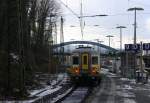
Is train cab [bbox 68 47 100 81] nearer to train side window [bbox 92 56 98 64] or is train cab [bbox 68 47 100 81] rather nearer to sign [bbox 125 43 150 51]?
train side window [bbox 92 56 98 64]

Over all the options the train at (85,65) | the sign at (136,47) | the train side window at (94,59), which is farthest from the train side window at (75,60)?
the sign at (136,47)

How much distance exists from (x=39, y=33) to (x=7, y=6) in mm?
41225

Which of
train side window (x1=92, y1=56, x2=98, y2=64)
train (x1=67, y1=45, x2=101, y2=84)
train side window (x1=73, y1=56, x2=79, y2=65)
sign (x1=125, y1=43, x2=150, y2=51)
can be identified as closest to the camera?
train (x1=67, y1=45, x2=101, y2=84)

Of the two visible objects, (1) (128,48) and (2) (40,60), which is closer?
(1) (128,48)

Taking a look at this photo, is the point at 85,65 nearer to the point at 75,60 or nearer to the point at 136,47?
the point at 75,60

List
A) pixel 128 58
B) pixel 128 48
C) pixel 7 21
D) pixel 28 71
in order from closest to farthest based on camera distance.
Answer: pixel 7 21, pixel 28 71, pixel 128 48, pixel 128 58

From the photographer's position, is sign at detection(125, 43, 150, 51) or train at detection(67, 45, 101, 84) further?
sign at detection(125, 43, 150, 51)

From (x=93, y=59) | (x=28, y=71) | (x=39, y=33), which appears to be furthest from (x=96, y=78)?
(x=39, y=33)

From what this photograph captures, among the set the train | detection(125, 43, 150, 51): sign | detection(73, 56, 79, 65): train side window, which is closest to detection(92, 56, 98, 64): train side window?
the train

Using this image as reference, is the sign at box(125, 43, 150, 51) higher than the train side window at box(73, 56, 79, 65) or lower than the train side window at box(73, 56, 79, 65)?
higher

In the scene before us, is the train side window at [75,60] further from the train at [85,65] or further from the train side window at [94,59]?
the train side window at [94,59]

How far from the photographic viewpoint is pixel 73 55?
4794cm

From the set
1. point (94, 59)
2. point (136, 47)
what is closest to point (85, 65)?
point (94, 59)

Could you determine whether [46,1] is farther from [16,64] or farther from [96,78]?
[16,64]
